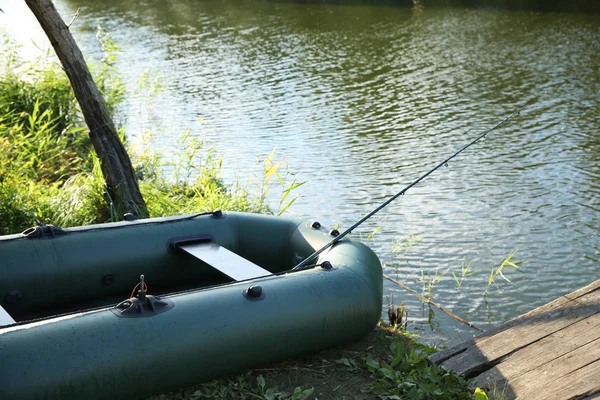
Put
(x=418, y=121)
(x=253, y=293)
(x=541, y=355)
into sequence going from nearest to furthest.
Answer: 1. (x=253, y=293)
2. (x=541, y=355)
3. (x=418, y=121)

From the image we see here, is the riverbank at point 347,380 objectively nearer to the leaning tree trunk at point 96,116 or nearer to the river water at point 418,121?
the river water at point 418,121

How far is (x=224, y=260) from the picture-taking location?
3.49m

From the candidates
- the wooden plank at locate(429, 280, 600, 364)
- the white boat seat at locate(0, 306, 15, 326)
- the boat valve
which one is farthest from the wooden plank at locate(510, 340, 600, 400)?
the white boat seat at locate(0, 306, 15, 326)

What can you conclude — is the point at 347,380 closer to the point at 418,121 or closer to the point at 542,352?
the point at 542,352

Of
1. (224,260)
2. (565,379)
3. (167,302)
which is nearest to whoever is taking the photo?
(167,302)

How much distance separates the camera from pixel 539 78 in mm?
9617

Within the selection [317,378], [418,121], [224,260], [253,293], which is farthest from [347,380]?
[418,121]

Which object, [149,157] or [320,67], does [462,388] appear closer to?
[149,157]

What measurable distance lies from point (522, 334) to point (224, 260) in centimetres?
143

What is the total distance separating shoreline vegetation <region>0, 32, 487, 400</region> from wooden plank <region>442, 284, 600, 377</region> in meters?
0.15

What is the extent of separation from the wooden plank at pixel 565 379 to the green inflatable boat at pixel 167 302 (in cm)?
69

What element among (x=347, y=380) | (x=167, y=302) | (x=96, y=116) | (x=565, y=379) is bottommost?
(x=565, y=379)

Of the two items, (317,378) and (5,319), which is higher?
(5,319)

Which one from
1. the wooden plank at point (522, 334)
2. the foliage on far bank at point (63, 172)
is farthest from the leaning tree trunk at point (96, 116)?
the wooden plank at point (522, 334)
